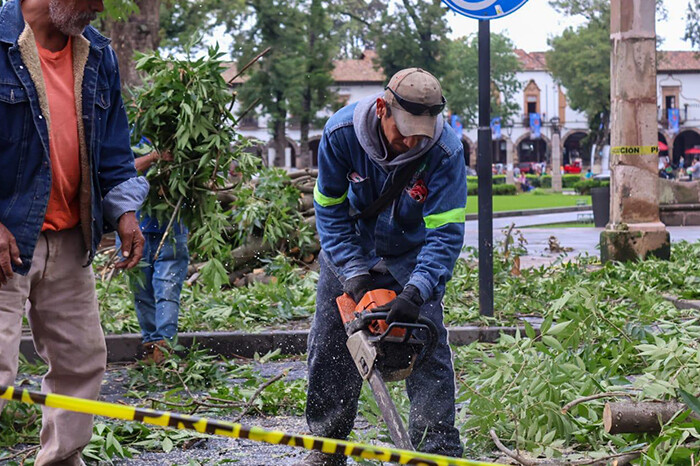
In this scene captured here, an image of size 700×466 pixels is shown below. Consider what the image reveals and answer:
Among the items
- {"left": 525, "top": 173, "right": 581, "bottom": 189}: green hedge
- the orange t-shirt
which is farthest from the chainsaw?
{"left": 525, "top": 173, "right": 581, "bottom": 189}: green hedge

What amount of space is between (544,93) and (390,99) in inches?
3566

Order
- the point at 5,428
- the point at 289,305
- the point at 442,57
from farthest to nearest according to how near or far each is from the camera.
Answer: the point at 442,57
the point at 289,305
the point at 5,428

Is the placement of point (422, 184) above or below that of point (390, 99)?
below

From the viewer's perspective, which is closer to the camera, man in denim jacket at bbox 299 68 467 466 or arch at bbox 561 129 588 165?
man in denim jacket at bbox 299 68 467 466

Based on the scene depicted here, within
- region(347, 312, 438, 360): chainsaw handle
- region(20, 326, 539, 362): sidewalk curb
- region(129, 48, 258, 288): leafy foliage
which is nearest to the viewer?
region(347, 312, 438, 360): chainsaw handle

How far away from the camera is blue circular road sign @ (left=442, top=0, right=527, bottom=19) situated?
7340 millimetres

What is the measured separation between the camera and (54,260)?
3.78 meters

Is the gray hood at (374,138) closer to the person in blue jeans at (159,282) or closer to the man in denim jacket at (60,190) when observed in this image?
the man in denim jacket at (60,190)

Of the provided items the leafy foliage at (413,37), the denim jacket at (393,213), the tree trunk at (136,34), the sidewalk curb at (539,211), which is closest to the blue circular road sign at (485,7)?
the denim jacket at (393,213)

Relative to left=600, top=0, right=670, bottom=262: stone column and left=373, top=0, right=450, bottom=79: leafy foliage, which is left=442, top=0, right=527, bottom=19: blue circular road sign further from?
left=373, top=0, right=450, bottom=79: leafy foliage

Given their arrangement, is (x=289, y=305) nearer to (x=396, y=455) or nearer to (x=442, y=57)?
(x=396, y=455)

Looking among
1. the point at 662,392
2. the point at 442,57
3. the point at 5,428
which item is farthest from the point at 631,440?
the point at 442,57

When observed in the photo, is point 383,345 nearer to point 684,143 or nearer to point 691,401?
point 691,401

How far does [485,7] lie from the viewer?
7.36 meters
